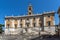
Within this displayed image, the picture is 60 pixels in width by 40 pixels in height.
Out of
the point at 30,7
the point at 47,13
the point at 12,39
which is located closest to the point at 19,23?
the point at 30,7

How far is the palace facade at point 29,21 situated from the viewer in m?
75.0

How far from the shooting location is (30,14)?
8694 centimetres

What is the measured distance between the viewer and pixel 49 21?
246ft

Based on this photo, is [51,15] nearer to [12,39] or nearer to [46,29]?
[46,29]

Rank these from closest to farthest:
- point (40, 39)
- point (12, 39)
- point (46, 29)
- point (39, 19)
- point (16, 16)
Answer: point (40, 39) → point (12, 39) → point (46, 29) → point (39, 19) → point (16, 16)

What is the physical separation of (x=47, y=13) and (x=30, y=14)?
13859mm

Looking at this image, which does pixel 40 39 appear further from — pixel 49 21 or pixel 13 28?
pixel 13 28

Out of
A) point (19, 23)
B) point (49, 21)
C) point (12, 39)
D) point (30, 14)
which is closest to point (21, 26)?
point (19, 23)

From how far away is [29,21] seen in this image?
81.4 metres

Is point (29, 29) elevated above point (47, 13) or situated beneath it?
situated beneath

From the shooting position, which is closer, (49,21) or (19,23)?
(49,21)

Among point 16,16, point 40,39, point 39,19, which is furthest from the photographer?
point 16,16

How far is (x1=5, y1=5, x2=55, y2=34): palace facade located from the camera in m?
75.0

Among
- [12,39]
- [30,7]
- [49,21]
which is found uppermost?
[30,7]
